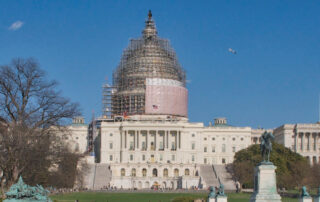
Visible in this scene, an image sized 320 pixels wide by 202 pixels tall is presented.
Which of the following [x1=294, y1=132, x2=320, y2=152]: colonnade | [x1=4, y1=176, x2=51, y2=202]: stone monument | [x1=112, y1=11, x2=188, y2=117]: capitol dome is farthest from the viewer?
[x1=112, y1=11, x2=188, y2=117]: capitol dome

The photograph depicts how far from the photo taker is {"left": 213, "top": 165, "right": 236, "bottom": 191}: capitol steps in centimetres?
10722

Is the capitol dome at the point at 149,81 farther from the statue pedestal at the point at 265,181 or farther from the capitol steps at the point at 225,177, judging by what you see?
the statue pedestal at the point at 265,181

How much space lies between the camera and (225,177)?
114 meters

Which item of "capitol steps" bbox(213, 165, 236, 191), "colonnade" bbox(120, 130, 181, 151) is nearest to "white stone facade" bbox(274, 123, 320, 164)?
"colonnade" bbox(120, 130, 181, 151)

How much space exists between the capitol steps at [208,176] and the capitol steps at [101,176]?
1730 cm

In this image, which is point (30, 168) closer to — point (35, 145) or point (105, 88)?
point (35, 145)

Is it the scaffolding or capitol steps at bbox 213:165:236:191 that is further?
the scaffolding

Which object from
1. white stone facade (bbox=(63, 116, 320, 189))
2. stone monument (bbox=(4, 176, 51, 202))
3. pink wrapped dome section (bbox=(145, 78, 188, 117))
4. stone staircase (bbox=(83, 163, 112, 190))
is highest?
pink wrapped dome section (bbox=(145, 78, 188, 117))

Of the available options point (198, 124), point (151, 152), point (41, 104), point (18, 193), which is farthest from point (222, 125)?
point (18, 193)

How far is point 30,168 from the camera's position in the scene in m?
47.3

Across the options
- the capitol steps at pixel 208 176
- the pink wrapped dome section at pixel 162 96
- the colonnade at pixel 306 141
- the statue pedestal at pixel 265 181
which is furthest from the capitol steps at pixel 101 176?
the statue pedestal at pixel 265 181

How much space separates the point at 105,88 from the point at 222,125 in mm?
29974

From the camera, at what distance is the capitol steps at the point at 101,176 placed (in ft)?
357

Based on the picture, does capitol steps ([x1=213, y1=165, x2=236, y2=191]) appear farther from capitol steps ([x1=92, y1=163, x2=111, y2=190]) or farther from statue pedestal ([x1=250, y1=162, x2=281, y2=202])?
statue pedestal ([x1=250, y1=162, x2=281, y2=202])
